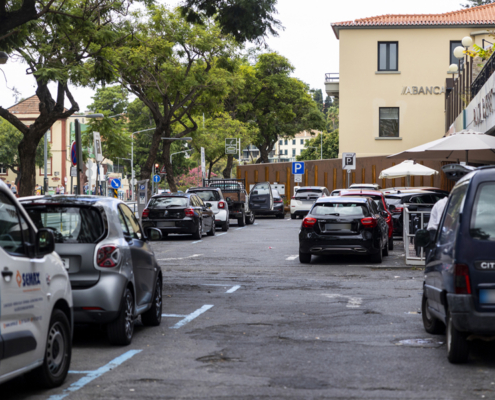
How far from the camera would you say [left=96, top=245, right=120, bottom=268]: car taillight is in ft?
23.9

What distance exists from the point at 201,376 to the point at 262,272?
8608 mm

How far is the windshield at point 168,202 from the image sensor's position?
945 inches

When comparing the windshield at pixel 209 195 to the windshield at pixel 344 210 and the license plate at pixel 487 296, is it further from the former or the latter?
the license plate at pixel 487 296

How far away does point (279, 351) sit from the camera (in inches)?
286

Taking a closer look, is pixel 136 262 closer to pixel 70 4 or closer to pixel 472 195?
pixel 472 195

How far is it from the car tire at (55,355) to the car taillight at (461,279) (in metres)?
3.19

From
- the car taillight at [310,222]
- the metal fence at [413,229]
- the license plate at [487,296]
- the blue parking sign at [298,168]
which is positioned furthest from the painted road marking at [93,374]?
the blue parking sign at [298,168]

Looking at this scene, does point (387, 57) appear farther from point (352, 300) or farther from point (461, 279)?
point (461, 279)

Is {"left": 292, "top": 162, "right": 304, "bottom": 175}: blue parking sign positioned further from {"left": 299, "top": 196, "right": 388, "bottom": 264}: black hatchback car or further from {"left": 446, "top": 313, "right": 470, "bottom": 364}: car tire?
{"left": 446, "top": 313, "right": 470, "bottom": 364}: car tire

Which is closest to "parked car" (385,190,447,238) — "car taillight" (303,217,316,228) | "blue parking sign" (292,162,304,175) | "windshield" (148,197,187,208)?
"windshield" (148,197,187,208)

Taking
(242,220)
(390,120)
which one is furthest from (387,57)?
(242,220)

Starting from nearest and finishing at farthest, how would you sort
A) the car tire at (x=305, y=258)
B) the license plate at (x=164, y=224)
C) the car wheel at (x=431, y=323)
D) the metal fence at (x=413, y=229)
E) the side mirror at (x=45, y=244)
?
1. the side mirror at (x=45, y=244)
2. the car wheel at (x=431, y=323)
3. the metal fence at (x=413, y=229)
4. the car tire at (x=305, y=258)
5. the license plate at (x=164, y=224)

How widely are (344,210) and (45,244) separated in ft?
36.6

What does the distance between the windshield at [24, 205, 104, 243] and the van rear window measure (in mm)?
3484
